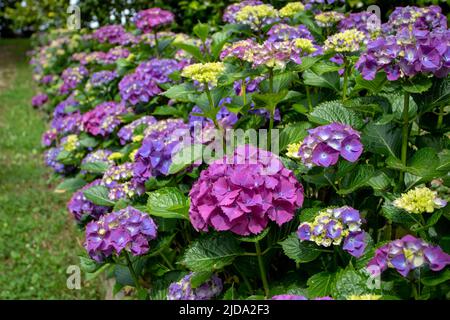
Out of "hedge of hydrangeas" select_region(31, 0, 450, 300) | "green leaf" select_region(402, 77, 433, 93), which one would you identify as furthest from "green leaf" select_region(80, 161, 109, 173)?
"green leaf" select_region(402, 77, 433, 93)

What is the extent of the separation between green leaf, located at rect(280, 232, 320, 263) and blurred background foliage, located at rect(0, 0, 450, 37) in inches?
98.7

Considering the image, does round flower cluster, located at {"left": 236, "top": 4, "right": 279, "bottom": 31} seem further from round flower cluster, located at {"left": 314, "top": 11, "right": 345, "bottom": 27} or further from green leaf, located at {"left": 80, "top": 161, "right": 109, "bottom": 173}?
green leaf, located at {"left": 80, "top": 161, "right": 109, "bottom": 173}

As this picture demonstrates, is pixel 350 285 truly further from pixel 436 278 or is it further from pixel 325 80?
pixel 325 80

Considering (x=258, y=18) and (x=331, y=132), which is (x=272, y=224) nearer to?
(x=331, y=132)

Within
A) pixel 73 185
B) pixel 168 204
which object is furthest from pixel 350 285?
pixel 73 185

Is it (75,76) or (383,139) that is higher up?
(383,139)

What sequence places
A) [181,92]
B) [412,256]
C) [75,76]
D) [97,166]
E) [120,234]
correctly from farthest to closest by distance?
[75,76] → [97,166] → [181,92] → [120,234] → [412,256]

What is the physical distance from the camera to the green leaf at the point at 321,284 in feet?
5.57

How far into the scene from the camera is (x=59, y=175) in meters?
4.05

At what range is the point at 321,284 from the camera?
5.68ft

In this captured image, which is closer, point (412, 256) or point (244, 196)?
point (412, 256)

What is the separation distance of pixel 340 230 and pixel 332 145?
24cm
